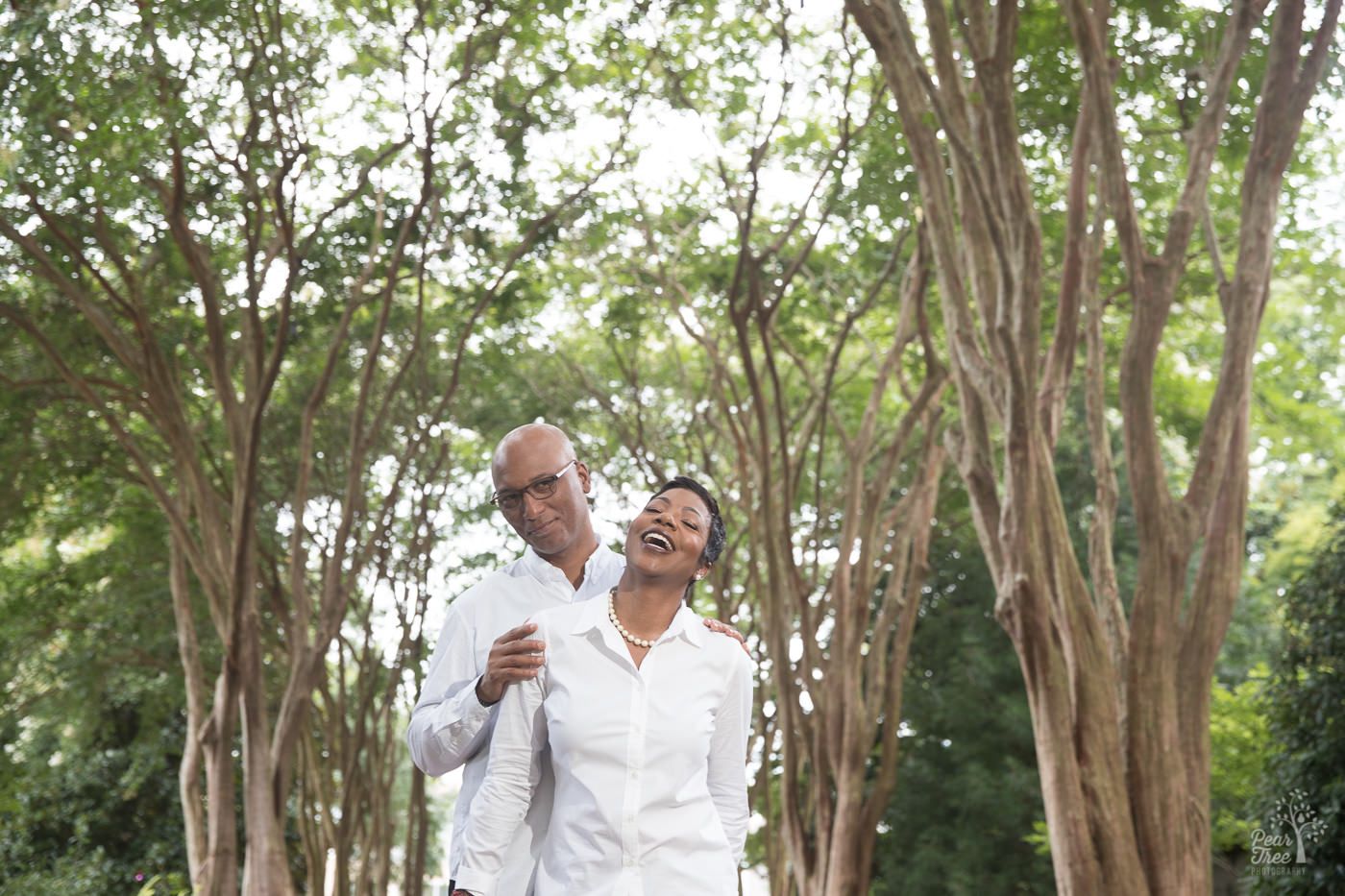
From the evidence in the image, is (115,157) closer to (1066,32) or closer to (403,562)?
(1066,32)

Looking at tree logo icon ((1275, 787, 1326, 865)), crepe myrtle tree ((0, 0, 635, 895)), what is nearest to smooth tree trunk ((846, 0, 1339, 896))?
tree logo icon ((1275, 787, 1326, 865))

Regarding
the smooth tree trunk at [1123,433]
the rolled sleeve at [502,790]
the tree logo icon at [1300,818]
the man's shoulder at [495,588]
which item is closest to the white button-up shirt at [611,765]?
the rolled sleeve at [502,790]

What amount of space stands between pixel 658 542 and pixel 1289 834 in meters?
7.00

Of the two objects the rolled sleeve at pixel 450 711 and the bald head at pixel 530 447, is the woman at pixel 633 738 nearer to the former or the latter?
the rolled sleeve at pixel 450 711

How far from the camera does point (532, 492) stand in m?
2.84

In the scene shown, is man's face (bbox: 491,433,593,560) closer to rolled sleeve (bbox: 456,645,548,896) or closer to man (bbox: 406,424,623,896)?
man (bbox: 406,424,623,896)

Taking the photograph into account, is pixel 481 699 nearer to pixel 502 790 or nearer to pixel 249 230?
pixel 502 790

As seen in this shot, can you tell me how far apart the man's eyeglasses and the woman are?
1.35 ft

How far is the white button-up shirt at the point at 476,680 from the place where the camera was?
97.0 inches

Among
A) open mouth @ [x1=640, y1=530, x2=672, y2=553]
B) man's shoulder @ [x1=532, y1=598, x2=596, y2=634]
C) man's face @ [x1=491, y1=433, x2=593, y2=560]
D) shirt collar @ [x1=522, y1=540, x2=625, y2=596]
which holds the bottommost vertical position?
man's shoulder @ [x1=532, y1=598, x2=596, y2=634]

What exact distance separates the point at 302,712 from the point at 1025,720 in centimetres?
991

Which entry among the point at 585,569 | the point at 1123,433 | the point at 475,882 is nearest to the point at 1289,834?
the point at 1123,433

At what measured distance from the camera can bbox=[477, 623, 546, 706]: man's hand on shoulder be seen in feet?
7.73

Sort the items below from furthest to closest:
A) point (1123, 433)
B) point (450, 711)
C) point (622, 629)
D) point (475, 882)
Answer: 1. point (1123, 433)
2. point (450, 711)
3. point (622, 629)
4. point (475, 882)
